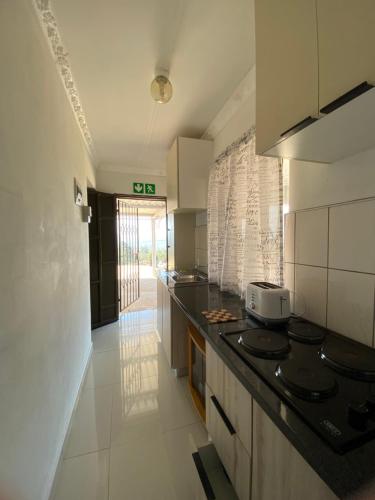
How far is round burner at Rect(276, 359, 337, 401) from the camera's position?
0.57 meters

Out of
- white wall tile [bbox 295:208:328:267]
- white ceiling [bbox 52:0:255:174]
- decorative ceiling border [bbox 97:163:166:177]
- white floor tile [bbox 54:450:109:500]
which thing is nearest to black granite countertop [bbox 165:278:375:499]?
white wall tile [bbox 295:208:328:267]

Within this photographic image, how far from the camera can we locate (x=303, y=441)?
17.8 inches

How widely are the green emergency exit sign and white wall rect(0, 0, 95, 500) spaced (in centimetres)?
178

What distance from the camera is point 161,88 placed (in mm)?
1487

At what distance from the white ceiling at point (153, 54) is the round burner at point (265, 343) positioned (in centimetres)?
158

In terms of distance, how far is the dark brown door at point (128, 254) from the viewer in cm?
378

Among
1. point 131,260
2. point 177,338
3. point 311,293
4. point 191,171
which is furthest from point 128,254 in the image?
point 311,293

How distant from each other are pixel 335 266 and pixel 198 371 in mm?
1159

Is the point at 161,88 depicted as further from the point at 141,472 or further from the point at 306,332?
the point at 141,472

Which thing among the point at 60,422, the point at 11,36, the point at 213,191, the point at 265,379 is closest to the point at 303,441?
the point at 265,379

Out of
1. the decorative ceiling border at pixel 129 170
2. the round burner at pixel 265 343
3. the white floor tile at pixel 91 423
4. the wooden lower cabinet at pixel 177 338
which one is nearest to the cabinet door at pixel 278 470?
the round burner at pixel 265 343

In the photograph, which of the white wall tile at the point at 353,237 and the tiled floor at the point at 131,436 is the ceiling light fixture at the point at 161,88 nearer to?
the white wall tile at the point at 353,237

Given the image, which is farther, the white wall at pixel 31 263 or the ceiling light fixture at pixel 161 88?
the ceiling light fixture at pixel 161 88

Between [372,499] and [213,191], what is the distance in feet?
6.21
